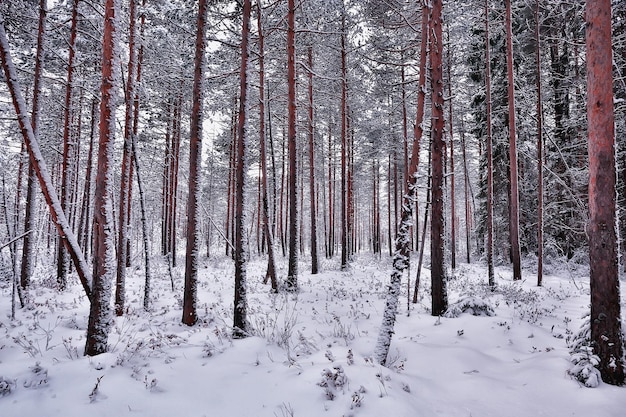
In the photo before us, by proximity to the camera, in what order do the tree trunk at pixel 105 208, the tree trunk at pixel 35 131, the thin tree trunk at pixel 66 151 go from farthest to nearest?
the thin tree trunk at pixel 66 151 → the tree trunk at pixel 35 131 → the tree trunk at pixel 105 208

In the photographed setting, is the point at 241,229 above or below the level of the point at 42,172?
below

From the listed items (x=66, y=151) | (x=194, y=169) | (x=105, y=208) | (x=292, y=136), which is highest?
(x=292, y=136)

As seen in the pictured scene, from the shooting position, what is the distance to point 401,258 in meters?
5.17

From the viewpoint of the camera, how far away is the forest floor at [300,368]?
156 inches

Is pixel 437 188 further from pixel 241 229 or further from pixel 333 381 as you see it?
pixel 333 381

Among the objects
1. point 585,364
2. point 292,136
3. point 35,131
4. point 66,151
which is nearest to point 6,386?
point 585,364

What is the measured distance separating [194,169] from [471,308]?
7.10 m

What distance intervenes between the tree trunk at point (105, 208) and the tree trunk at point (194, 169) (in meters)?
1.84

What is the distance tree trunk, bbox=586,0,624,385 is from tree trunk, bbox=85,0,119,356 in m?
7.18

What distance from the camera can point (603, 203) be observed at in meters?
4.55

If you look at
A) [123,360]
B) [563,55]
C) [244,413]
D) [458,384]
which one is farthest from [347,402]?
[563,55]

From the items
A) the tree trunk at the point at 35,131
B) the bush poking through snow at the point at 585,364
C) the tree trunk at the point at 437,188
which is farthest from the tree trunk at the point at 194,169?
the bush poking through snow at the point at 585,364

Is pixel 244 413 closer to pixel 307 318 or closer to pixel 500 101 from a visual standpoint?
pixel 307 318

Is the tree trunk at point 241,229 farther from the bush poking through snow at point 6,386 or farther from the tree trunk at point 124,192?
the tree trunk at point 124,192
